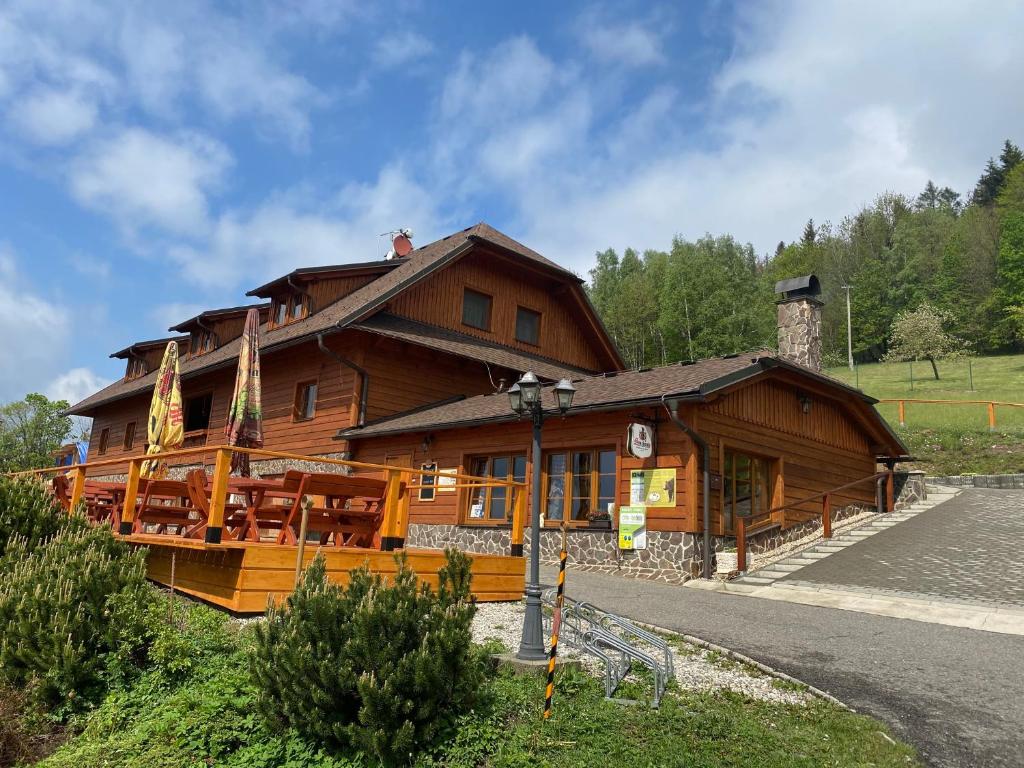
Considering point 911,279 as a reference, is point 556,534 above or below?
below

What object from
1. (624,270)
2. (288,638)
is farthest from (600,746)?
(624,270)

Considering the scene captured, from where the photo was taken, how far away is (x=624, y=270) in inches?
2301

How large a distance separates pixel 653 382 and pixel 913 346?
121 feet

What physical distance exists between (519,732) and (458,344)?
51.2ft

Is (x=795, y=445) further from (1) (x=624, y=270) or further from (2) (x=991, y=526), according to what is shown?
(1) (x=624, y=270)

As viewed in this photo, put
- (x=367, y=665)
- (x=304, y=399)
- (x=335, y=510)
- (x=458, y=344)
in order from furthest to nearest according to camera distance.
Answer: (x=304, y=399) < (x=458, y=344) < (x=335, y=510) < (x=367, y=665)

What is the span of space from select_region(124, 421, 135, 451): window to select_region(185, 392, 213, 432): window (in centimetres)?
304

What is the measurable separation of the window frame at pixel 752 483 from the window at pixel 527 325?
31.2 ft

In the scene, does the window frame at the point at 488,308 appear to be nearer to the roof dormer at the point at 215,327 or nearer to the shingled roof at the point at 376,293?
the shingled roof at the point at 376,293

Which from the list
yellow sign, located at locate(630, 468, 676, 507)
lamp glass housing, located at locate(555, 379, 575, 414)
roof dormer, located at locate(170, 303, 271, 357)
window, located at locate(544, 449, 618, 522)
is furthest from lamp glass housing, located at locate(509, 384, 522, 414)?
roof dormer, located at locate(170, 303, 271, 357)

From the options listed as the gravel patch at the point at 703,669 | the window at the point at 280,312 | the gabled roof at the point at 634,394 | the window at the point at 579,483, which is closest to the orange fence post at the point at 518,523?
the gravel patch at the point at 703,669

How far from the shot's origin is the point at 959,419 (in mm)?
29281

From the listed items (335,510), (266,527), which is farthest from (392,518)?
(266,527)

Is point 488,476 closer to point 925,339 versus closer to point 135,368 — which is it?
point 135,368
